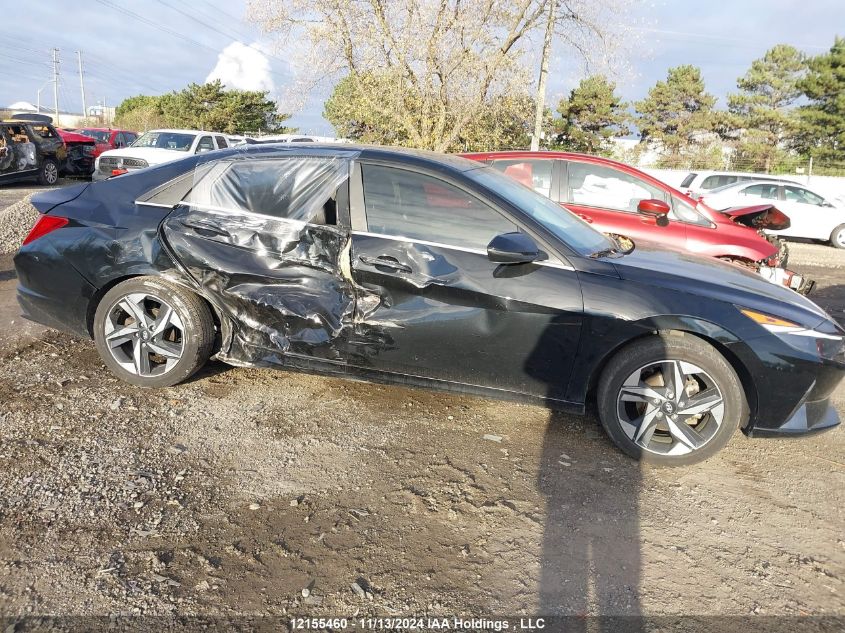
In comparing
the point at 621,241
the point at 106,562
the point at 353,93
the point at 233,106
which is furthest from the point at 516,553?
the point at 233,106

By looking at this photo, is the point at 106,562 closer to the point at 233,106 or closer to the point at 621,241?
the point at 621,241

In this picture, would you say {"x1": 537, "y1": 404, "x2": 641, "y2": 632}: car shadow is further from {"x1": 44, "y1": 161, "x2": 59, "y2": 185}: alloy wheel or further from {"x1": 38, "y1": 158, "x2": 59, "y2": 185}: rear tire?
{"x1": 44, "y1": 161, "x2": 59, "y2": 185}: alloy wheel

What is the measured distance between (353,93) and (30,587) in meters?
17.3

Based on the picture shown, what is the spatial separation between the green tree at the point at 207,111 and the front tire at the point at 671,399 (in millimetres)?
46033

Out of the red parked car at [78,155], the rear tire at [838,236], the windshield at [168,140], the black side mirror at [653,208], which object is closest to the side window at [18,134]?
the red parked car at [78,155]

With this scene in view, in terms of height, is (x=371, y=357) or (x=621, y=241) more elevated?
(x=621, y=241)

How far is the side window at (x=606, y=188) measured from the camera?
641 cm

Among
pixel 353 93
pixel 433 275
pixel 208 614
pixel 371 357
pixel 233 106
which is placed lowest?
pixel 208 614

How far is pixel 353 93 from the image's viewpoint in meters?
17.8

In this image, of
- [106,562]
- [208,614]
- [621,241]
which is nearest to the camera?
[208,614]

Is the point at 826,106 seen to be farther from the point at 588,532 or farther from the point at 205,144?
the point at 588,532

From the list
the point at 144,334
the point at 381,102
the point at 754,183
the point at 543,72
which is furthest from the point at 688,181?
the point at 144,334

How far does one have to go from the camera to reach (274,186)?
3840 mm

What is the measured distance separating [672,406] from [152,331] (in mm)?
3189
